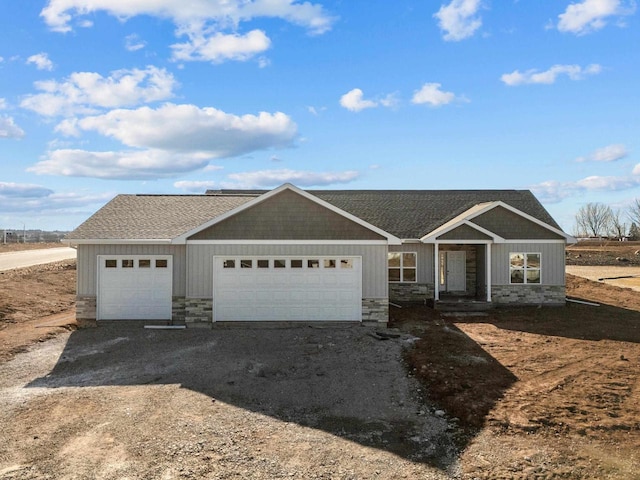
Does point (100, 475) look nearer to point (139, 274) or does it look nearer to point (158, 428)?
point (158, 428)

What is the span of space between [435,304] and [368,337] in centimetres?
588

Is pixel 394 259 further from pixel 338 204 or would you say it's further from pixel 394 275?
pixel 338 204

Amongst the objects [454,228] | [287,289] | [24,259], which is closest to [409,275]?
[454,228]

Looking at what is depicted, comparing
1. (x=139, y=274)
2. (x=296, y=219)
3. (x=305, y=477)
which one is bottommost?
(x=305, y=477)

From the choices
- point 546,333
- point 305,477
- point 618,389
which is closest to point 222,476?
point 305,477

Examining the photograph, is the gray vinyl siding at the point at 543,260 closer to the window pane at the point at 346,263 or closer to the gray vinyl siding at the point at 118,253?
the window pane at the point at 346,263

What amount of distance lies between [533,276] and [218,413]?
15480 mm

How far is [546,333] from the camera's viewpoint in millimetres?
14109

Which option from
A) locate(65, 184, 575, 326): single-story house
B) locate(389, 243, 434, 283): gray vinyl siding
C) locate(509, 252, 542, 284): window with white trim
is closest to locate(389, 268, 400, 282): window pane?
locate(389, 243, 434, 283): gray vinyl siding

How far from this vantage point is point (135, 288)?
14.8 metres

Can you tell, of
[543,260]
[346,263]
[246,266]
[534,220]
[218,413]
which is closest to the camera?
[218,413]

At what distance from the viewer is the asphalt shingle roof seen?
605 inches

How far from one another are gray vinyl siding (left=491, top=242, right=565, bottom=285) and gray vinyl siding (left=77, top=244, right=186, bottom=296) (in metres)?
12.4

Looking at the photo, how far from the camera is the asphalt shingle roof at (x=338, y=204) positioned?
15.4 m
